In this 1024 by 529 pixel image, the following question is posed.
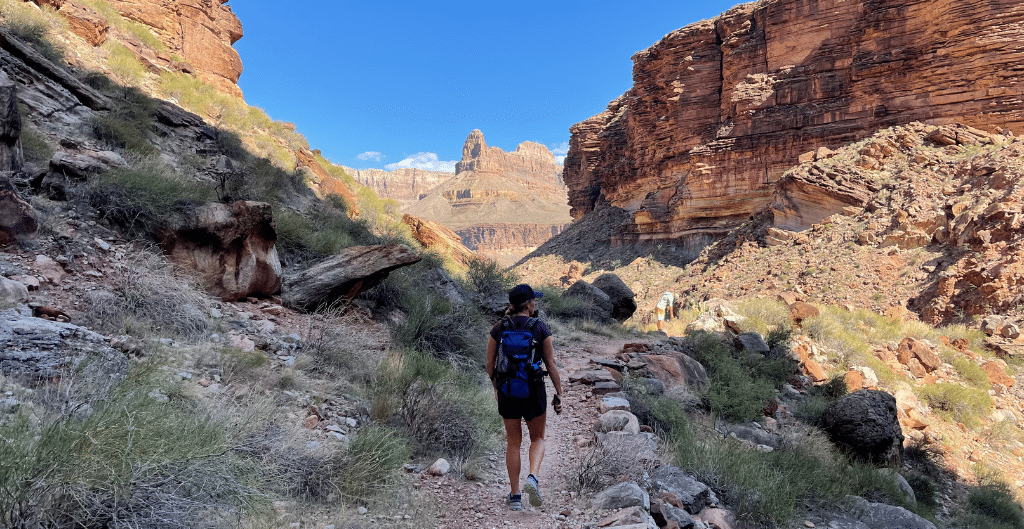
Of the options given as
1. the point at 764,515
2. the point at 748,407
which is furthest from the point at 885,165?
the point at 764,515

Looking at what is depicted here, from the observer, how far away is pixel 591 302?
43.7 feet

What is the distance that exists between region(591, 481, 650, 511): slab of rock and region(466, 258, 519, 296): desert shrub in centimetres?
793

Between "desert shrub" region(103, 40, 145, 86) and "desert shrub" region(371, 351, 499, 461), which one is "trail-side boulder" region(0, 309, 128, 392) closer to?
"desert shrub" region(371, 351, 499, 461)

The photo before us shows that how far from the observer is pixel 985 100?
19.7m

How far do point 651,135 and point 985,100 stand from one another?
58.6 ft

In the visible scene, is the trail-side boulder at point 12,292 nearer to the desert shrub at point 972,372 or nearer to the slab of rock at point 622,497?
the slab of rock at point 622,497

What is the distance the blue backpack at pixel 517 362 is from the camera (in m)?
3.35

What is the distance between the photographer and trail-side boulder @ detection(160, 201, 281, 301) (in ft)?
18.7

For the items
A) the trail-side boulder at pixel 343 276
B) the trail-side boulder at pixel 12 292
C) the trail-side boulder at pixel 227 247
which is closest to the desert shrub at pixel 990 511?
the trail-side boulder at pixel 343 276

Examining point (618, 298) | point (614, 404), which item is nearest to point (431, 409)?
point (614, 404)

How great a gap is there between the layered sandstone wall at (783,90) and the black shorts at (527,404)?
2519cm

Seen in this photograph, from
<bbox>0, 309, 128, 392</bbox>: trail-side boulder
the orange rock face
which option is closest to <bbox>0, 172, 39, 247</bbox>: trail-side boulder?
<bbox>0, 309, 128, 392</bbox>: trail-side boulder

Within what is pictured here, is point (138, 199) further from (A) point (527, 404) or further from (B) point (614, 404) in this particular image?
(B) point (614, 404)

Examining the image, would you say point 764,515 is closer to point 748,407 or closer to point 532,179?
point 748,407
